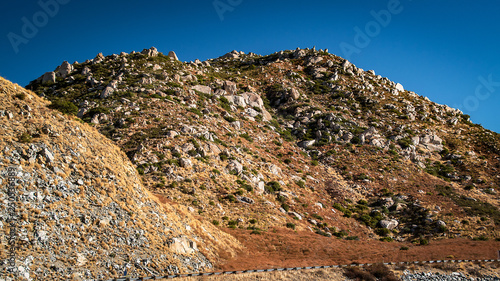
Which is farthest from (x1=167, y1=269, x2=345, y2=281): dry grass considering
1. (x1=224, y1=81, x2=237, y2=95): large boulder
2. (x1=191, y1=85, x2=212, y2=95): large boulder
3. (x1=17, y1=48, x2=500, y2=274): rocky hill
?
(x1=224, y1=81, x2=237, y2=95): large boulder

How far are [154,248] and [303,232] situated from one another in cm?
1945

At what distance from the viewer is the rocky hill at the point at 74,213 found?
1450 cm

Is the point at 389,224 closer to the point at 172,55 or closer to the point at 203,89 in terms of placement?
the point at 203,89

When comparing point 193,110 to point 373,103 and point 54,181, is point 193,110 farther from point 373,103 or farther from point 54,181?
point 373,103

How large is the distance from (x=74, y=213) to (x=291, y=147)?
143 feet

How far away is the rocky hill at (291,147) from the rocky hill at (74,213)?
4.24 meters

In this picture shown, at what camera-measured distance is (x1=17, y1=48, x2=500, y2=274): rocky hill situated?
116 feet

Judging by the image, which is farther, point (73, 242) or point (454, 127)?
point (454, 127)

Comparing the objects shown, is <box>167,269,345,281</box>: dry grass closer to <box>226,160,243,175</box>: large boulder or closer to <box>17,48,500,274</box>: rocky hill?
<box>17,48,500,274</box>: rocky hill

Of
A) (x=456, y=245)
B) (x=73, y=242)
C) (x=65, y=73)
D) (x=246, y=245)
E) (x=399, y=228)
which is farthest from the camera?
(x=65, y=73)

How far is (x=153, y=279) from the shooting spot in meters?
16.4

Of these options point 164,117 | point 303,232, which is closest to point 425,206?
point 303,232

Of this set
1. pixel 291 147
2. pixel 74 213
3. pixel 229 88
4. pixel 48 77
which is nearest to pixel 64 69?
pixel 48 77

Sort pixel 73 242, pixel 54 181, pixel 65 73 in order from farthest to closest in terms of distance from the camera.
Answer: pixel 65 73, pixel 54 181, pixel 73 242
